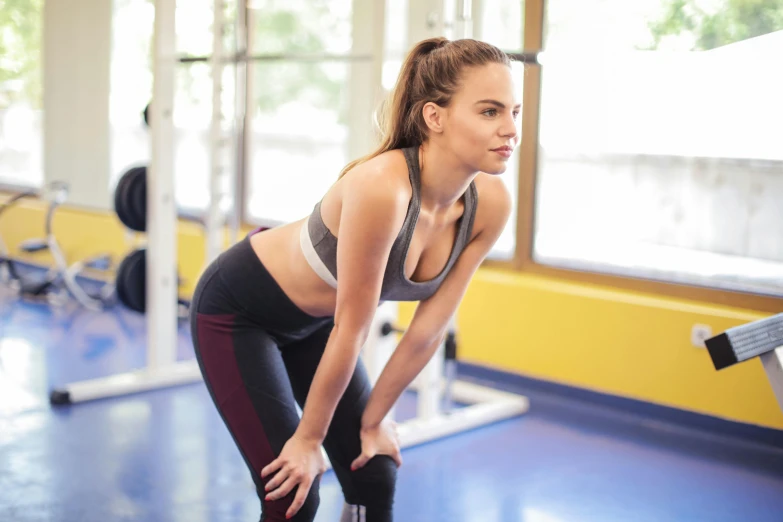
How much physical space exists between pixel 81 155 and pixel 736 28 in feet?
15.2

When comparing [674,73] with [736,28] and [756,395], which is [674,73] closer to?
[736,28]

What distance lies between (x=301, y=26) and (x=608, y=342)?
8.86ft

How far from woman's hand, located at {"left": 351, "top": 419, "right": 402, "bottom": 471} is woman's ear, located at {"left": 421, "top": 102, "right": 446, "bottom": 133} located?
0.58 metres

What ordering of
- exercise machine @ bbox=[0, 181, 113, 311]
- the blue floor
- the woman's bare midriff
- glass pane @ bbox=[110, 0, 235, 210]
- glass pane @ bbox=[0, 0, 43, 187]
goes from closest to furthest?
the woman's bare midriff
the blue floor
exercise machine @ bbox=[0, 181, 113, 311]
glass pane @ bbox=[110, 0, 235, 210]
glass pane @ bbox=[0, 0, 43, 187]

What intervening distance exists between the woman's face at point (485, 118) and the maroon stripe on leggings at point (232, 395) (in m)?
0.58

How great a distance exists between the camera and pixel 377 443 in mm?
1622

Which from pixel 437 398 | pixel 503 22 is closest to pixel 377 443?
pixel 437 398

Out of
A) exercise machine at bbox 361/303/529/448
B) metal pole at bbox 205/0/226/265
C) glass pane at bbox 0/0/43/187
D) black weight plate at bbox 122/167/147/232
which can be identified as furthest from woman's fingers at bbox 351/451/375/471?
glass pane at bbox 0/0/43/187

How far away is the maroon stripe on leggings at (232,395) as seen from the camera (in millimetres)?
1537

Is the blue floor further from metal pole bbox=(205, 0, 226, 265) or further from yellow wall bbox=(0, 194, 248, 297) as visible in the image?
yellow wall bbox=(0, 194, 248, 297)

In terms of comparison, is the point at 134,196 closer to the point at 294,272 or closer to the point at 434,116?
the point at 294,272

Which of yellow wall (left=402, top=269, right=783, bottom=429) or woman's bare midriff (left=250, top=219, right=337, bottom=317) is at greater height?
woman's bare midriff (left=250, top=219, right=337, bottom=317)

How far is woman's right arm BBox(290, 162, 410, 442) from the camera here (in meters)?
1.39

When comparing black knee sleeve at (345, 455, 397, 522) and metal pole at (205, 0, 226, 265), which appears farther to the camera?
metal pole at (205, 0, 226, 265)
